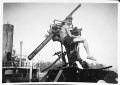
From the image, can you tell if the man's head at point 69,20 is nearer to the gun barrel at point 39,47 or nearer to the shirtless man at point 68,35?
the shirtless man at point 68,35

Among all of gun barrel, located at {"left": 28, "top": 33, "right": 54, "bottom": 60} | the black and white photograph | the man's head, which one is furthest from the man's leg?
gun barrel, located at {"left": 28, "top": 33, "right": 54, "bottom": 60}

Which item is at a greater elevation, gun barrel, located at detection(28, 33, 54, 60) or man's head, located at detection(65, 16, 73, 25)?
man's head, located at detection(65, 16, 73, 25)

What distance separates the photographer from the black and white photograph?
2576mm

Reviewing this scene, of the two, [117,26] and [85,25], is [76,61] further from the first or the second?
[117,26]

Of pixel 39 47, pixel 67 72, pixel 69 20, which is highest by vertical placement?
pixel 69 20

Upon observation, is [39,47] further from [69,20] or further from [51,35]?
[69,20]

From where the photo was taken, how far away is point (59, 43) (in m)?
2.62

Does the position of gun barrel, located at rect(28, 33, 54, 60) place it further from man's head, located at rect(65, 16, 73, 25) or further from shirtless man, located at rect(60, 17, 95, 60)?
man's head, located at rect(65, 16, 73, 25)

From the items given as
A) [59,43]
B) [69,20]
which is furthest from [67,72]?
[69,20]

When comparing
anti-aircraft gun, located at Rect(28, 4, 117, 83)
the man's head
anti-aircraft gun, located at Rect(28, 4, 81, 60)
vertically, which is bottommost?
anti-aircraft gun, located at Rect(28, 4, 117, 83)

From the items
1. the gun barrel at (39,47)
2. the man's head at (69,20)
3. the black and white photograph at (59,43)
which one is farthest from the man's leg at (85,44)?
the gun barrel at (39,47)

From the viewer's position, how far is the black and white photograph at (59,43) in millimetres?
2576

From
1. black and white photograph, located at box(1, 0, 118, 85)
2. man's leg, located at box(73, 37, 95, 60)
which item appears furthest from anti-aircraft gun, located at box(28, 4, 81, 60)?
man's leg, located at box(73, 37, 95, 60)

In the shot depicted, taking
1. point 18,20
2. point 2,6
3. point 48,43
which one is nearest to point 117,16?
point 48,43
